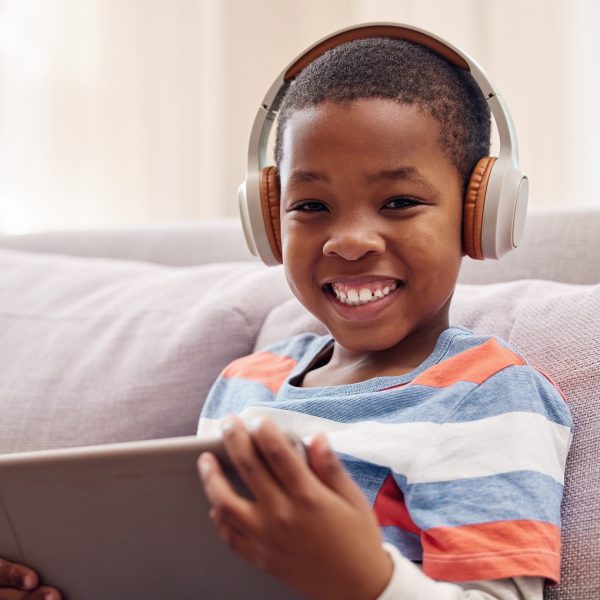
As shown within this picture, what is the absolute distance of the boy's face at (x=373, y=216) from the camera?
855 millimetres

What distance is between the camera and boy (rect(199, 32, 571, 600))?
678 mm

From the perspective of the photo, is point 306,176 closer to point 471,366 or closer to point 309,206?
point 309,206

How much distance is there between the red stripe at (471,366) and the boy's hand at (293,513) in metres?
0.26

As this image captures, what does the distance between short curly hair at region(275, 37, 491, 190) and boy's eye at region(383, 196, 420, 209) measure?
7 centimetres

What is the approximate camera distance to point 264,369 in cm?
108

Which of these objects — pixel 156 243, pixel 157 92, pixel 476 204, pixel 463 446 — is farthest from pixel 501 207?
pixel 157 92

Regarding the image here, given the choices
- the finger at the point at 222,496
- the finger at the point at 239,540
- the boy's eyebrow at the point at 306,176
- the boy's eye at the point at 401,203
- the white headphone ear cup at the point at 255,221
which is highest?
the boy's eyebrow at the point at 306,176

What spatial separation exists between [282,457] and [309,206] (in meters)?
0.43

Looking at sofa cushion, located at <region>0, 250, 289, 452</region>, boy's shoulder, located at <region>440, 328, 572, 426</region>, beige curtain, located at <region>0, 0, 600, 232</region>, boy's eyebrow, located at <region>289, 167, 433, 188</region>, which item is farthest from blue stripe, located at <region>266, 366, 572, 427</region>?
beige curtain, located at <region>0, 0, 600, 232</region>

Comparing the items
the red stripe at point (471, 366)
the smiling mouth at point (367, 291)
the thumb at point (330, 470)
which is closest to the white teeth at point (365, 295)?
the smiling mouth at point (367, 291)

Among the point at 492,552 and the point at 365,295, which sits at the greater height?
the point at 365,295

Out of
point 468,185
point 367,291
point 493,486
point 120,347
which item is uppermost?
point 468,185

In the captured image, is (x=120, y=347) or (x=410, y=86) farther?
(x=120, y=347)

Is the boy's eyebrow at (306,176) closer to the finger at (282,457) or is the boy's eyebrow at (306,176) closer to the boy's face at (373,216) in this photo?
the boy's face at (373,216)
